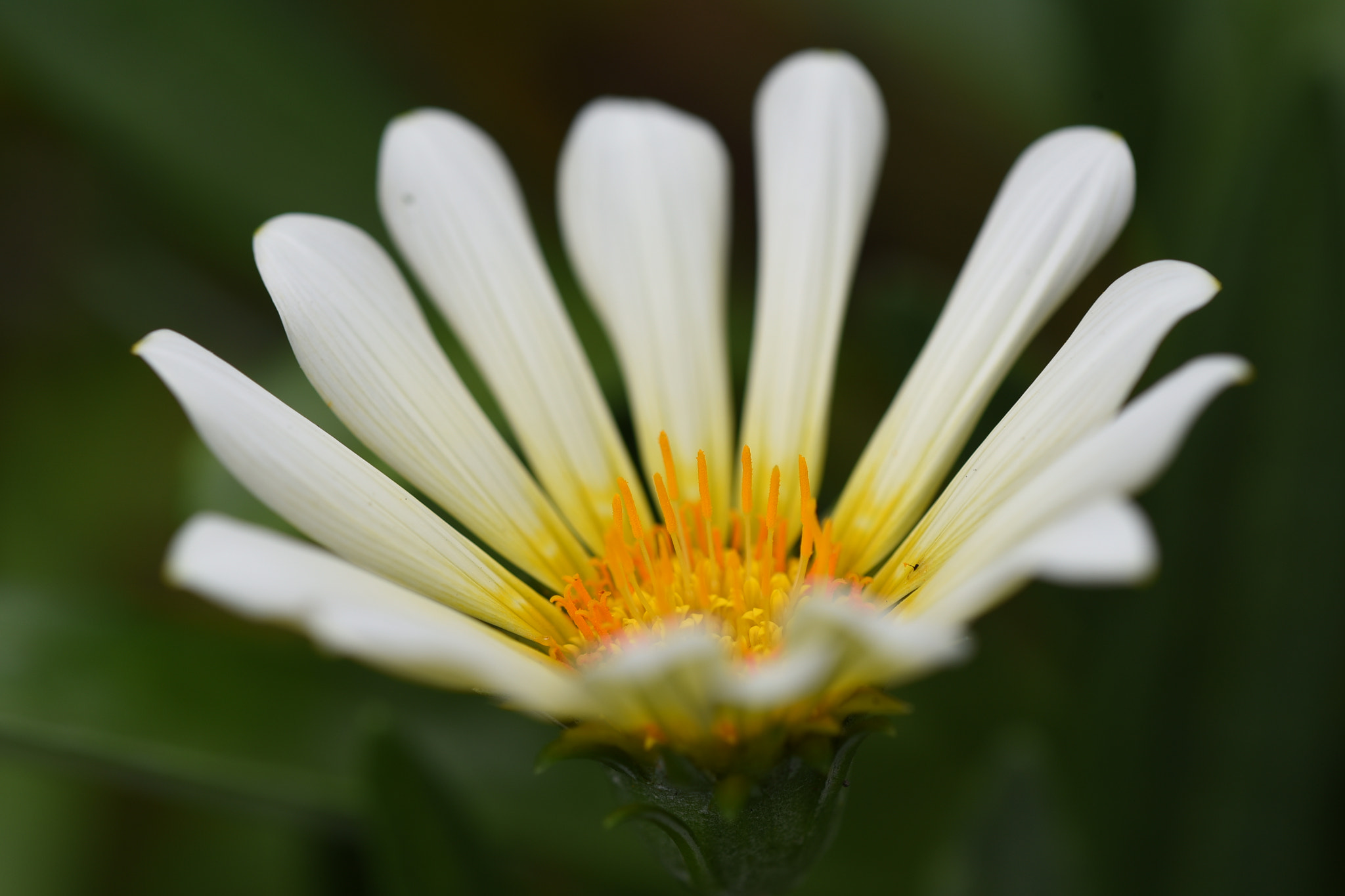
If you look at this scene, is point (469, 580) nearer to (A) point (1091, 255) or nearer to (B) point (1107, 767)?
(A) point (1091, 255)

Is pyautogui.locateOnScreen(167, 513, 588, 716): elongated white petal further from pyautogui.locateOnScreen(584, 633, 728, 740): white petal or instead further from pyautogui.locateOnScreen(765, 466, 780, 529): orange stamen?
pyautogui.locateOnScreen(765, 466, 780, 529): orange stamen

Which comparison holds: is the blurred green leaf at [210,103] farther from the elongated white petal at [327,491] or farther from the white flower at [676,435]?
the elongated white petal at [327,491]

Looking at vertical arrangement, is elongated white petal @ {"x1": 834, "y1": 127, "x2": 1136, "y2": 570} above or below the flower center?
above

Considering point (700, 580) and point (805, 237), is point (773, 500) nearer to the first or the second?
point (700, 580)

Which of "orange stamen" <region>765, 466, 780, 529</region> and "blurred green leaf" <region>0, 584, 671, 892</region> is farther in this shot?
"blurred green leaf" <region>0, 584, 671, 892</region>

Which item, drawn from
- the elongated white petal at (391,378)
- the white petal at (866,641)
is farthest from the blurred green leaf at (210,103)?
the white petal at (866,641)

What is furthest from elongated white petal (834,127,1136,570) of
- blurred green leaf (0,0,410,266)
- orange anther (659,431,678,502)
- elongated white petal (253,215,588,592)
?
blurred green leaf (0,0,410,266)

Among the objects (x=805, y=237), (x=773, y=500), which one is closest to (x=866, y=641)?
(x=773, y=500)
